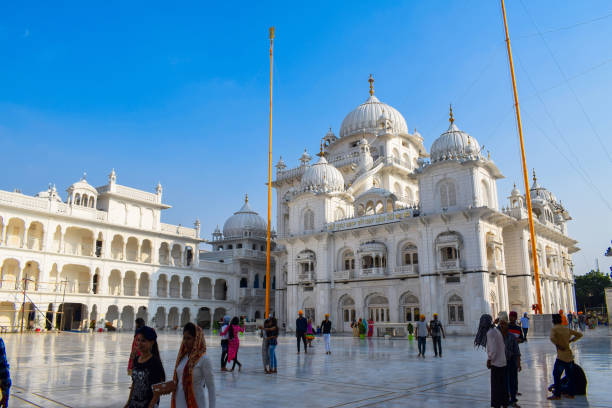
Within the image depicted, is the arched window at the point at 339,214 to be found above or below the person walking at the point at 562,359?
above

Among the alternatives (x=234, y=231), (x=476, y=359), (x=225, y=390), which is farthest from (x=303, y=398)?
(x=234, y=231)

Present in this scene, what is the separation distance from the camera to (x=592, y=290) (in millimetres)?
69188

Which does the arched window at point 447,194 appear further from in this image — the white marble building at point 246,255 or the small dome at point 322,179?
the white marble building at point 246,255

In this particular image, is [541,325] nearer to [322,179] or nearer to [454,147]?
[454,147]

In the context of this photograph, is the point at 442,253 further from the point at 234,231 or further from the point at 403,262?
the point at 234,231

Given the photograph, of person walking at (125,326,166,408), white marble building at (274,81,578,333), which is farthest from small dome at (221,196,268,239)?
person walking at (125,326,166,408)

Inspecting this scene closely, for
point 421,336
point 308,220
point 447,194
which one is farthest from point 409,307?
point 421,336

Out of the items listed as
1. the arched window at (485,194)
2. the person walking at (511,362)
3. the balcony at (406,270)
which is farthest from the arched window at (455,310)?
the person walking at (511,362)

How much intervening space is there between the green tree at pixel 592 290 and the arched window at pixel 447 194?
46.6 m

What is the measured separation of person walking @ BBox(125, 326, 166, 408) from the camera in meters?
5.23

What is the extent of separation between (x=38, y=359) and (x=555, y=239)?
43076mm

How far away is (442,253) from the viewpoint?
114 feet

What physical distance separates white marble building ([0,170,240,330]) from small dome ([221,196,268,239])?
7090mm

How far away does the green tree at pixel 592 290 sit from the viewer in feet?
226
